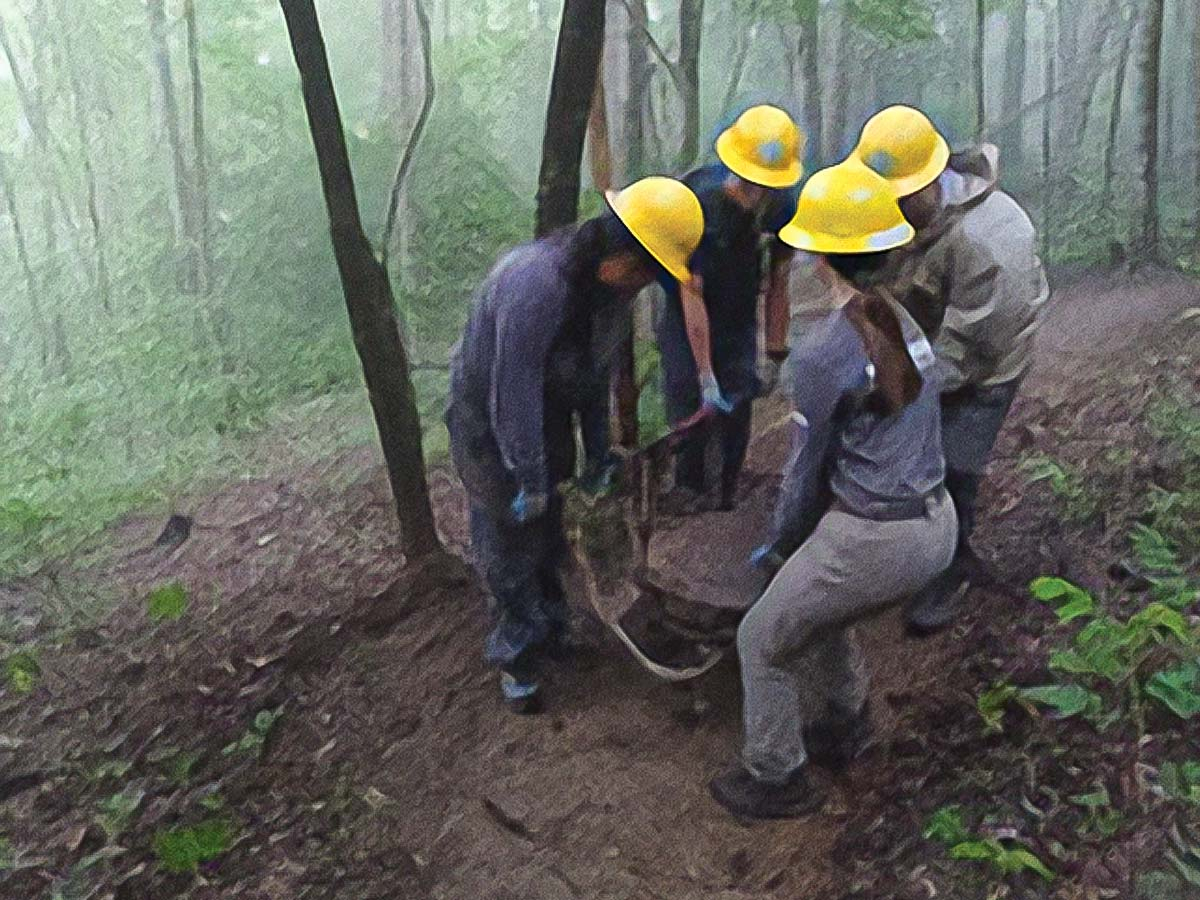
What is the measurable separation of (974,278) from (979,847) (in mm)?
1372

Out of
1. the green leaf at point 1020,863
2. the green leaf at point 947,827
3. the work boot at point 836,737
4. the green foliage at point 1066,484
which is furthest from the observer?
the green foliage at point 1066,484

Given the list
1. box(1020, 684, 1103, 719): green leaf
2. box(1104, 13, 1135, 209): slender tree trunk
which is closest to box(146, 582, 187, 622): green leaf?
box(1020, 684, 1103, 719): green leaf

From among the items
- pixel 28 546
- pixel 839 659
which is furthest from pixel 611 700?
pixel 28 546

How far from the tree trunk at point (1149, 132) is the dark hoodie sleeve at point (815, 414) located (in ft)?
6.61

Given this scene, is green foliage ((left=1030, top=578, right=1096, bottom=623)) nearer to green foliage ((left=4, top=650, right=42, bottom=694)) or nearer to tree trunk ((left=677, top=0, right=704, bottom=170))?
tree trunk ((left=677, top=0, right=704, bottom=170))

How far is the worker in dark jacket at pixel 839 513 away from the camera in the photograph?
7.06ft

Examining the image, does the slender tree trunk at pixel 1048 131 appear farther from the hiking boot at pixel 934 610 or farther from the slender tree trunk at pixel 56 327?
the slender tree trunk at pixel 56 327

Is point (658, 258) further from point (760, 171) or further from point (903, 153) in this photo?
point (903, 153)

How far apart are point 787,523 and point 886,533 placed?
0.24 metres

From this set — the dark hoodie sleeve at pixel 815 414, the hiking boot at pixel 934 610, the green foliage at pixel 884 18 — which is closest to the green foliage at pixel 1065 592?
the hiking boot at pixel 934 610

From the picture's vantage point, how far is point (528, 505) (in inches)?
104

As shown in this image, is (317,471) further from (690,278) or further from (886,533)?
(886,533)

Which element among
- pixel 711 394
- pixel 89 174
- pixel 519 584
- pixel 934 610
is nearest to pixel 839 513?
pixel 711 394

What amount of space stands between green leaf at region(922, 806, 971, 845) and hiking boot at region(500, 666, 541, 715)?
1.00 meters
